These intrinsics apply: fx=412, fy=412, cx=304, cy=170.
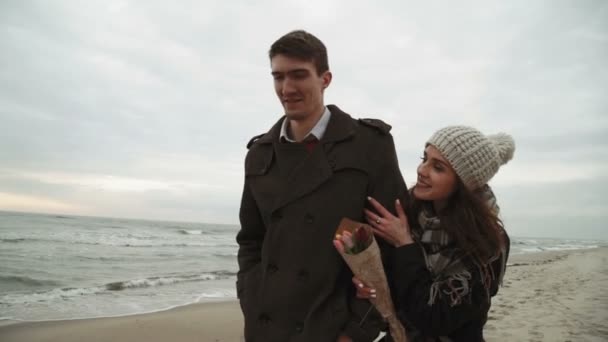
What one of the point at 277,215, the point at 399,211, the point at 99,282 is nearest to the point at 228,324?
the point at 99,282

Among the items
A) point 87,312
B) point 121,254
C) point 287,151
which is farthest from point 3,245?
point 287,151

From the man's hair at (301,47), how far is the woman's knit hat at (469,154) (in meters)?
0.67

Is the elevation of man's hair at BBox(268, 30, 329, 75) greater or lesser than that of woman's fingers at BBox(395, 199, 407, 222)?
greater

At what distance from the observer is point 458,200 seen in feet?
6.09

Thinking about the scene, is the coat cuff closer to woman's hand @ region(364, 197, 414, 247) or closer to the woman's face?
woman's hand @ region(364, 197, 414, 247)

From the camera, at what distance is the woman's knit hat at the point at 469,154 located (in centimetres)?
183

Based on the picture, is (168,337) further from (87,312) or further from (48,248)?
(48,248)

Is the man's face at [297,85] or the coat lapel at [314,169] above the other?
the man's face at [297,85]

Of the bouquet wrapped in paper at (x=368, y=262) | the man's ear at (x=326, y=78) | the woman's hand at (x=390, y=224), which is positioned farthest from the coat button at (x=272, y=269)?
the man's ear at (x=326, y=78)

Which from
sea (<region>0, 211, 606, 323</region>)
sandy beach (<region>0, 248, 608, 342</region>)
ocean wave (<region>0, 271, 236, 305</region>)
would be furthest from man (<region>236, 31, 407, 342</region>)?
ocean wave (<region>0, 271, 236, 305</region>)

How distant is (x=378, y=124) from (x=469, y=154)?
16.9 inches

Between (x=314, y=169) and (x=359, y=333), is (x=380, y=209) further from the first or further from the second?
(x=359, y=333)

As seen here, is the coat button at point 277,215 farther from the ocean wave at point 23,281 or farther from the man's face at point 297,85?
the ocean wave at point 23,281

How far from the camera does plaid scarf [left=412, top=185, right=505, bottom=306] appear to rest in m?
1.64
